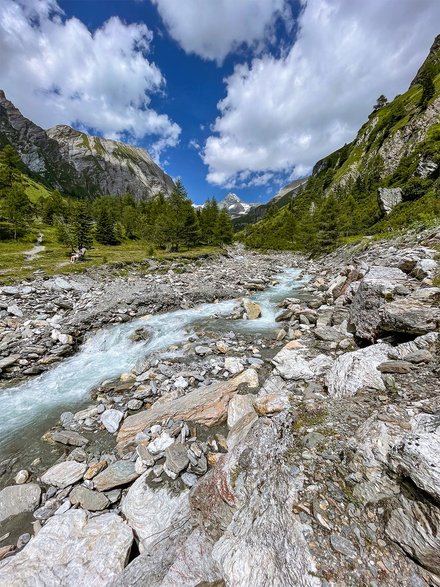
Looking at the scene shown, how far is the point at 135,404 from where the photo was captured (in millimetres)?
8250

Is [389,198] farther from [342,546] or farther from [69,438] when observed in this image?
[69,438]

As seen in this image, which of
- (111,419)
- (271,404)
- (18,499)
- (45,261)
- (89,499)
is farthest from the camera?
(45,261)

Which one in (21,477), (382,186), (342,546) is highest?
(382,186)

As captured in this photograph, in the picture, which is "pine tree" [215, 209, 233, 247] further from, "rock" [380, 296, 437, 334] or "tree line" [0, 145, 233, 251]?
"rock" [380, 296, 437, 334]

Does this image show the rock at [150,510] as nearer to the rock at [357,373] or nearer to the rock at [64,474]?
the rock at [64,474]

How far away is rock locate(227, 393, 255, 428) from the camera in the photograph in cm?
686

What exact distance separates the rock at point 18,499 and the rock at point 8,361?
6677 millimetres

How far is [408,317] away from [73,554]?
9618 millimetres

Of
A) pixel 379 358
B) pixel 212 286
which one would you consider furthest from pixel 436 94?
pixel 379 358

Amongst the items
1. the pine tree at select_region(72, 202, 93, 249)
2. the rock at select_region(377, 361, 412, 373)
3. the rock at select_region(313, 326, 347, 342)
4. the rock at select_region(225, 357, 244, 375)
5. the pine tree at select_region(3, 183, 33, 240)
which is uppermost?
the pine tree at select_region(3, 183, 33, 240)

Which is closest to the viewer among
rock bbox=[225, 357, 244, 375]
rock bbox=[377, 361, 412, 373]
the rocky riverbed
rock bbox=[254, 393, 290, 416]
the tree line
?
the rocky riverbed

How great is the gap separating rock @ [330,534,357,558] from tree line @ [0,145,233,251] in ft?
152

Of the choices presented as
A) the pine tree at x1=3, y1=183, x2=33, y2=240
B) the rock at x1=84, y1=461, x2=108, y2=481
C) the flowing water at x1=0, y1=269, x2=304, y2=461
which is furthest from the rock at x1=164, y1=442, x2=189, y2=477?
the pine tree at x1=3, y1=183, x2=33, y2=240

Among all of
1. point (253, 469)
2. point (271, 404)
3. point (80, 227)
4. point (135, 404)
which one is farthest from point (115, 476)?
point (80, 227)
